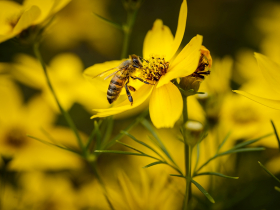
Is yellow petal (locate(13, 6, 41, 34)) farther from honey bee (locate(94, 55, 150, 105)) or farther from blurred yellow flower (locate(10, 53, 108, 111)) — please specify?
blurred yellow flower (locate(10, 53, 108, 111))

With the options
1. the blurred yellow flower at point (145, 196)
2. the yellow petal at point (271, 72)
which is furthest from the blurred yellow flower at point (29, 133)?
the yellow petal at point (271, 72)

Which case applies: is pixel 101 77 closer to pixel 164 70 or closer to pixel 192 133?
pixel 164 70

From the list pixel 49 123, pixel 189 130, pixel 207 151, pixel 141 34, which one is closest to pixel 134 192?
pixel 207 151

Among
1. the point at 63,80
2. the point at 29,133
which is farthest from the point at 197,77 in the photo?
the point at 63,80

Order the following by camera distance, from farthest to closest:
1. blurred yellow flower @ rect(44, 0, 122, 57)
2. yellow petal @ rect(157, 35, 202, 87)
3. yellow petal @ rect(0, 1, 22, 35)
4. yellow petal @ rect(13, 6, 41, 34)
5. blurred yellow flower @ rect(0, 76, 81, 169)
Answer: blurred yellow flower @ rect(44, 0, 122, 57) → blurred yellow flower @ rect(0, 76, 81, 169) → yellow petal @ rect(0, 1, 22, 35) → yellow petal @ rect(13, 6, 41, 34) → yellow petal @ rect(157, 35, 202, 87)

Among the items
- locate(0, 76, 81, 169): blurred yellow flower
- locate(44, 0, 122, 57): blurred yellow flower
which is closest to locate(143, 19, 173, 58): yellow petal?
locate(0, 76, 81, 169): blurred yellow flower

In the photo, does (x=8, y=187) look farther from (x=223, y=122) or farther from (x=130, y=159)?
(x=223, y=122)

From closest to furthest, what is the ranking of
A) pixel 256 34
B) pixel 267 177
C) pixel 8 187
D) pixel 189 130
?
pixel 189 130 → pixel 267 177 → pixel 8 187 → pixel 256 34
